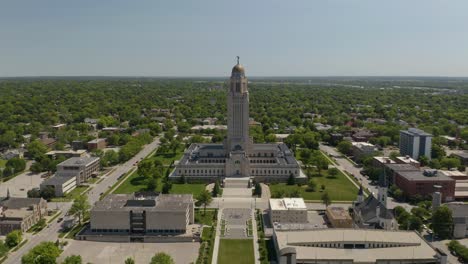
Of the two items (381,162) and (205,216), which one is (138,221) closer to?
(205,216)

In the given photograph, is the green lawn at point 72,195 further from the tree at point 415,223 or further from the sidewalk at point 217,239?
the tree at point 415,223

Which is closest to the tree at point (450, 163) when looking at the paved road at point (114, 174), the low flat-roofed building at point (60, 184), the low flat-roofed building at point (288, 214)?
the low flat-roofed building at point (288, 214)

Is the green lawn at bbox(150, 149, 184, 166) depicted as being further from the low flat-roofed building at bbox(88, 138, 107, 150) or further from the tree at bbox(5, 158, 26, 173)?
the tree at bbox(5, 158, 26, 173)

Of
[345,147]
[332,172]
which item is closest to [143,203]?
[332,172]

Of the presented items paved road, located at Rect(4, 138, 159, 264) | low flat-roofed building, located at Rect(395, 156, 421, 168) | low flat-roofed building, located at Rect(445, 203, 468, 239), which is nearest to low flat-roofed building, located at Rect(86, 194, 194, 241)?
paved road, located at Rect(4, 138, 159, 264)

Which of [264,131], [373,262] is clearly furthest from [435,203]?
[264,131]
